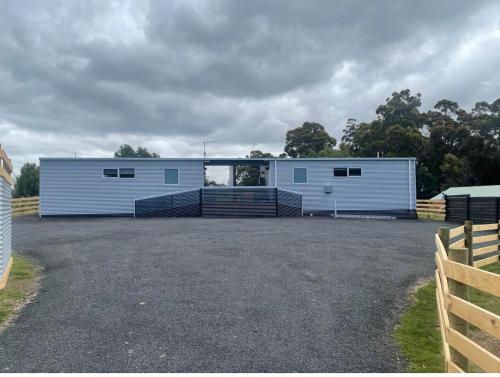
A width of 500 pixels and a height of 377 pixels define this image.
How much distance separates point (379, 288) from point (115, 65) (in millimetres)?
17886

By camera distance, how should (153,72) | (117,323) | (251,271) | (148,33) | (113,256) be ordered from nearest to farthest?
(117,323), (251,271), (113,256), (148,33), (153,72)

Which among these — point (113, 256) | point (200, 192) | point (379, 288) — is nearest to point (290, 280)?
point (379, 288)

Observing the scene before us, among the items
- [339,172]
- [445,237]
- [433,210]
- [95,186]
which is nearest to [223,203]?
[339,172]

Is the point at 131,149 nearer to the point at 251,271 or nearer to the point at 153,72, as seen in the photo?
the point at 153,72

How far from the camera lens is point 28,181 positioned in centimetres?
5422

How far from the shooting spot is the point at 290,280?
22.0ft

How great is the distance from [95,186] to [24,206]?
381 inches

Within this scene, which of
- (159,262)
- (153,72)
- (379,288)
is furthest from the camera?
(153,72)

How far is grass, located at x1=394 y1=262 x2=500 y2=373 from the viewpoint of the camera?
3.91 m

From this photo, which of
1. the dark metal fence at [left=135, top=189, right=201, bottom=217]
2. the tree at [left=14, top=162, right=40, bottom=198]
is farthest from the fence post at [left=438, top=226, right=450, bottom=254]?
the tree at [left=14, top=162, right=40, bottom=198]

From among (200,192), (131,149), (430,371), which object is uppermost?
(131,149)

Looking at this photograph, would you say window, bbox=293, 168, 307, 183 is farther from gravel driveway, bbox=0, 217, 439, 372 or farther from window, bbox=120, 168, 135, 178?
gravel driveway, bbox=0, 217, 439, 372

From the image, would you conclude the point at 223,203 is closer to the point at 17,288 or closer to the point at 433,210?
the point at 433,210

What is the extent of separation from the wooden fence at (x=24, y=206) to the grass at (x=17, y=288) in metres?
19.1
